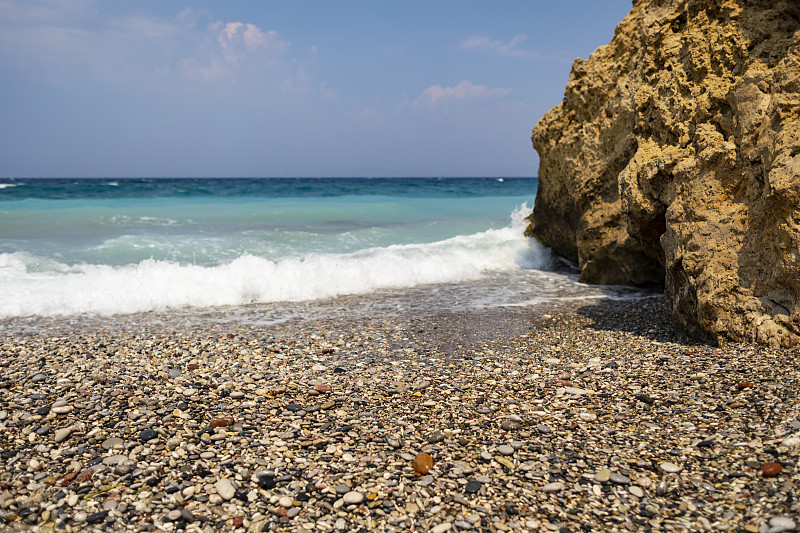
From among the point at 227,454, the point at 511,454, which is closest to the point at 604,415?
the point at 511,454

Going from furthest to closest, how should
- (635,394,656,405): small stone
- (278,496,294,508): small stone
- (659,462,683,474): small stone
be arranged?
(635,394,656,405): small stone, (659,462,683,474): small stone, (278,496,294,508): small stone

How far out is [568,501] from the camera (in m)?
2.96

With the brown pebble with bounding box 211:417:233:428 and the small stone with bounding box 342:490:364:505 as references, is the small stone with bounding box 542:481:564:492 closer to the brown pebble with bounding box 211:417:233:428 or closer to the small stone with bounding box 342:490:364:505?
the small stone with bounding box 342:490:364:505

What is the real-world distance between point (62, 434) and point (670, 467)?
154 inches

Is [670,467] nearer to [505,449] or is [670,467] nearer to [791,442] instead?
[791,442]

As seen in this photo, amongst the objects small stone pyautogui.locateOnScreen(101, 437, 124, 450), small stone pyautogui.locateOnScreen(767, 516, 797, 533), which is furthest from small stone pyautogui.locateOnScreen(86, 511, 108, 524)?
small stone pyautogui.locateOnScreen(767, 516, 797, 533)

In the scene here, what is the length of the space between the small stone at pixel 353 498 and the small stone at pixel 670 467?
1723 millimetres

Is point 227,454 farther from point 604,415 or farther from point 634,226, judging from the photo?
point 634,226

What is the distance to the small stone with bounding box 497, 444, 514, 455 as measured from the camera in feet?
11.4

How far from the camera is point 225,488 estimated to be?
3.18 meters

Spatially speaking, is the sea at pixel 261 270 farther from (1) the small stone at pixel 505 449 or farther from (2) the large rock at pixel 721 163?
(1) the small stone at pixel 505 449

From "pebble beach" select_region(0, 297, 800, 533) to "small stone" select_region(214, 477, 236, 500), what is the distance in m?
0.01

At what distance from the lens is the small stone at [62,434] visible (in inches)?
148

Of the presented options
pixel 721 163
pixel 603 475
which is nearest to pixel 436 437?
pixel 603 475
